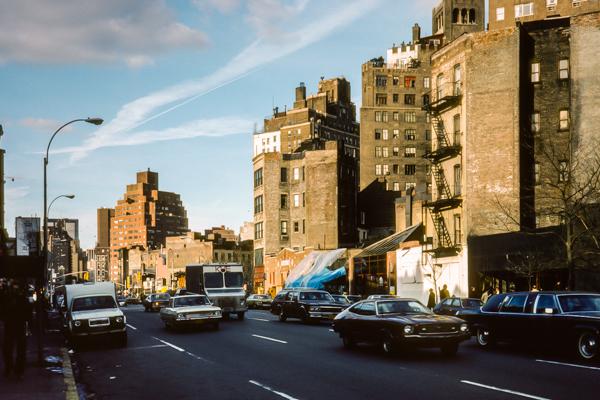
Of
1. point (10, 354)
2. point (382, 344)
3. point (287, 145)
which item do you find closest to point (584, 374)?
point (382, 344)

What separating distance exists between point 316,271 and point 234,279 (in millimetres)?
26397

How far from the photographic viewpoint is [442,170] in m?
49.6

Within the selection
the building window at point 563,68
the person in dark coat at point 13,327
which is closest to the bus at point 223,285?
the person in dark coat at point 13,327

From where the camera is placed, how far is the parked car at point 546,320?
17.0m

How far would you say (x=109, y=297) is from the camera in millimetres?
25672

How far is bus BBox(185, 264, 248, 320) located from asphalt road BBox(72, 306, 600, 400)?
14.2m

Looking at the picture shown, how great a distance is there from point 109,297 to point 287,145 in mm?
125134

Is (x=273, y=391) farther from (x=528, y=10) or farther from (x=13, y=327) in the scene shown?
(x=528, y=10)

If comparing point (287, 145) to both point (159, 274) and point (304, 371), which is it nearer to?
point (159, 274)

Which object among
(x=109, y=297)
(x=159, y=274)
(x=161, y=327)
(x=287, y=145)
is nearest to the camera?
(x=109, y=297)

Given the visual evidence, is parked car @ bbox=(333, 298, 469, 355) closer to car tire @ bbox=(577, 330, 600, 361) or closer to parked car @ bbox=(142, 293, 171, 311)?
car tire @ bbox=(577, 330, 600, 361)

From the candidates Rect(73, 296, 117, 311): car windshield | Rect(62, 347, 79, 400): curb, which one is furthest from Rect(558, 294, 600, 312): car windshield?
Rect(73, 296, 117, 311): car windshield

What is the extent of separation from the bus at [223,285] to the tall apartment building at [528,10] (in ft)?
152

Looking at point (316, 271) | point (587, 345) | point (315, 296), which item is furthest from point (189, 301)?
point (316, 271)
